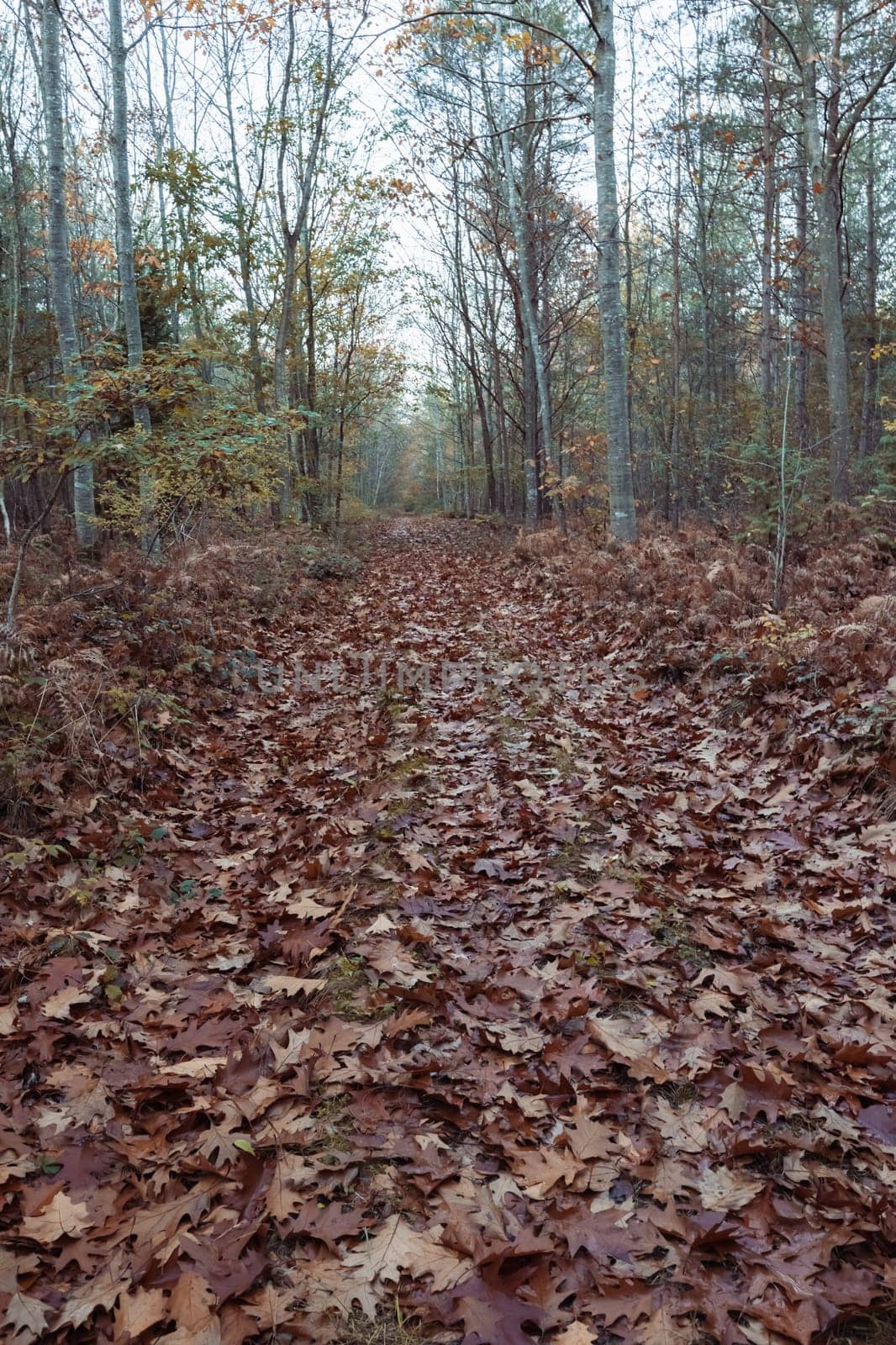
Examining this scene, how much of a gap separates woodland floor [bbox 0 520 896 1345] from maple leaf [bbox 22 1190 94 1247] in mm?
14

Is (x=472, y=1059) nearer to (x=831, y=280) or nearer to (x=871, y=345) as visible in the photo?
(x=831, y=280)

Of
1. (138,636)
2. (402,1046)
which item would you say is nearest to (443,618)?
(138,636)

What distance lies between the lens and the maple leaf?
2.22 meters

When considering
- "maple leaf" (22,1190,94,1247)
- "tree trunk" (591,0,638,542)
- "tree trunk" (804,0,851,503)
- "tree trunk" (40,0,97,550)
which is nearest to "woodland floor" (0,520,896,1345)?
"maple leaf" (22,1190,94,1247)

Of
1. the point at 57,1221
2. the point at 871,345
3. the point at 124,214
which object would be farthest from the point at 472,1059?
the point at 871,345

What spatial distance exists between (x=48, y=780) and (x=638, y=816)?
3.68 metres

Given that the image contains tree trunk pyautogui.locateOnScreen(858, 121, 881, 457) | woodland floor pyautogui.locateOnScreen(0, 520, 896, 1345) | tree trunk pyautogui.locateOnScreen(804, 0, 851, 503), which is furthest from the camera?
tree trunk pyautogui.locateOnScreen(858, 121, 881, 457)

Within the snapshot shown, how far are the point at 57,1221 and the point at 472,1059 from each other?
1433mm

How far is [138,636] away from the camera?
700 centimetres

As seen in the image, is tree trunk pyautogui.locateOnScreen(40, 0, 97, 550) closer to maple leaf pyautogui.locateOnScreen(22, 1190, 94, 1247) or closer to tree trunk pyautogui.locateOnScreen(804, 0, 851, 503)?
maple leaf pyautogui.locateOnScreen(22, 1190, 94, 1247)

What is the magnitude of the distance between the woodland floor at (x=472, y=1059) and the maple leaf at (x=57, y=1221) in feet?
0.04

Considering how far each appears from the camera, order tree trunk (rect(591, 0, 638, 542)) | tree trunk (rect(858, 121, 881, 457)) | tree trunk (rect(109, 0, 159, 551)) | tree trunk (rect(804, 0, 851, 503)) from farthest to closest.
Answer: tree trunk (rect(858, 121, 881, 457)) → tree trunk (rect(804, 0, 851, 503)) → tree trunk (rect(591, 0, 638, 542)) → tree trunk (rect(109, 0, 159, 551))

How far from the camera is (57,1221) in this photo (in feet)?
7.43

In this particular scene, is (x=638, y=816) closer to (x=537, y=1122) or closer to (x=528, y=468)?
(x=537, y=1122)
